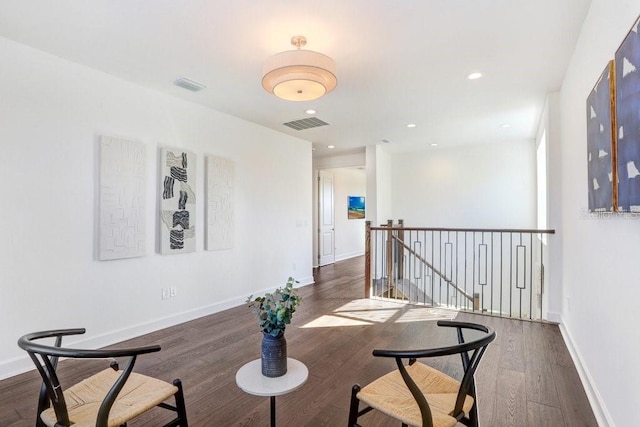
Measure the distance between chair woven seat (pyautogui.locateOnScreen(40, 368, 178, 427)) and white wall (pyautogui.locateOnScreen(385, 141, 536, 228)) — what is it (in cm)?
649

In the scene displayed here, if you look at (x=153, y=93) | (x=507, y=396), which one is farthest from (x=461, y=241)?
(x=153, y=93)

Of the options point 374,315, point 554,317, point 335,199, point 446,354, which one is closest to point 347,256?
point 335,199

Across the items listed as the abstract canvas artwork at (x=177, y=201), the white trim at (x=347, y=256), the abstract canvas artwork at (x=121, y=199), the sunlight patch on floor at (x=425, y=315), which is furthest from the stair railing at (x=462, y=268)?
the abstract canvas artwork at (x=121, y=199)

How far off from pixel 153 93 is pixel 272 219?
8.11 ft

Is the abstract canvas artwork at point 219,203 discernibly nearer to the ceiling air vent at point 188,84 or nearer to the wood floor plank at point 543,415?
the ceiling air vent at point 188,84

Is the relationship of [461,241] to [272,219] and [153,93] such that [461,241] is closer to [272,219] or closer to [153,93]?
[272,219]

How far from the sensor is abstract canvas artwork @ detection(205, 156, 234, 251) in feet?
13.6

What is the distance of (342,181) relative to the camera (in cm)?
937

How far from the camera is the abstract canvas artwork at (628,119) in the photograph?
1341 millimetres

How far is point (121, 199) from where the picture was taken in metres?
3.26

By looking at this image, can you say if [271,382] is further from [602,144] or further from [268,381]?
[602,144]

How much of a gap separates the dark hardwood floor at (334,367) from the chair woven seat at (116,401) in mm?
585

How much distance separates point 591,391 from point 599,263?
0.91m

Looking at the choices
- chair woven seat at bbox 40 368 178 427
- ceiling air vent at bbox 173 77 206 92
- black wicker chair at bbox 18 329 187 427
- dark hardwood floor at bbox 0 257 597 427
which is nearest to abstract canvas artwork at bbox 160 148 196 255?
ceiling air vent at bbox 173 77 206 92
